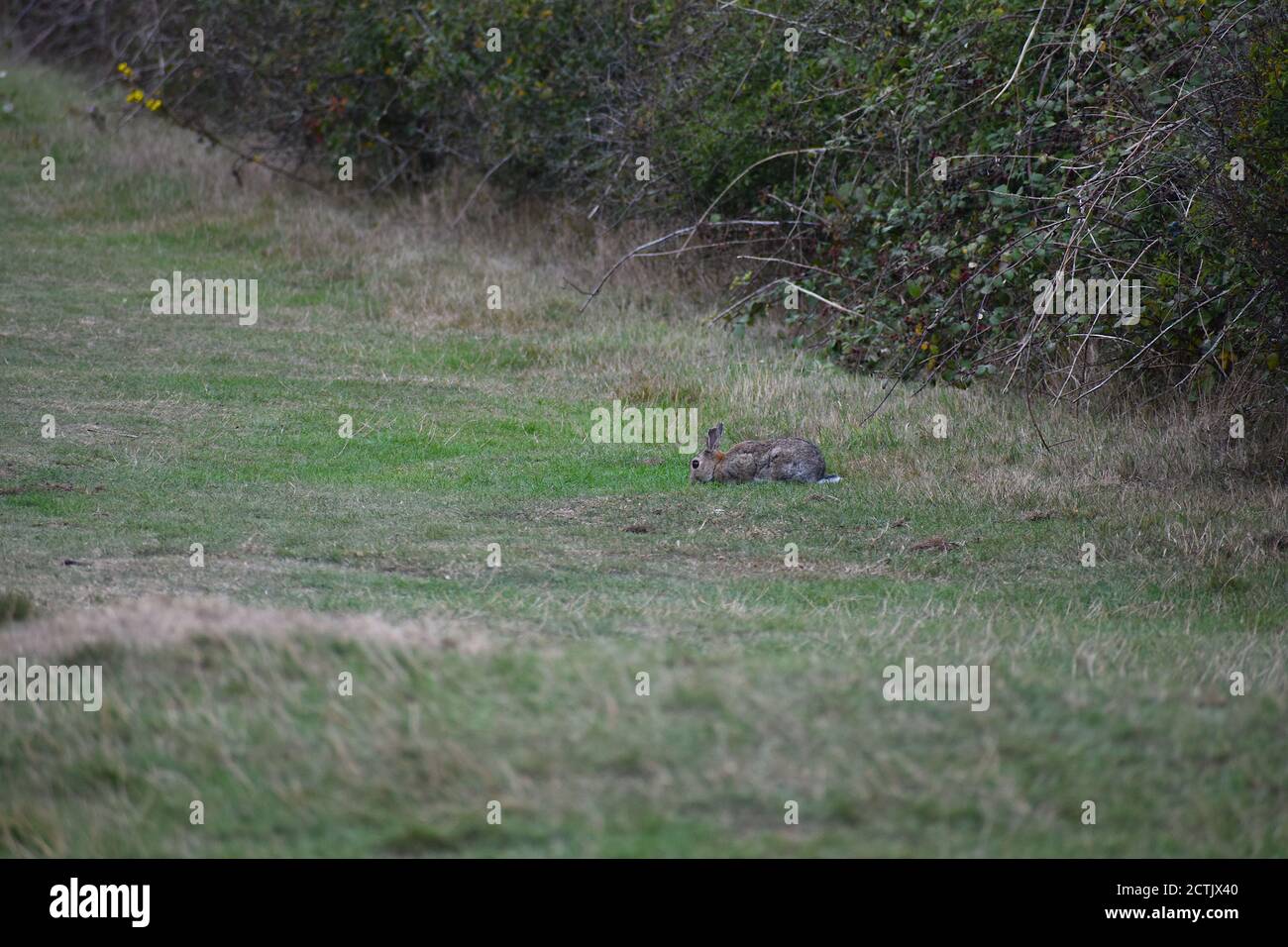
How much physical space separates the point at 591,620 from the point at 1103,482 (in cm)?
586

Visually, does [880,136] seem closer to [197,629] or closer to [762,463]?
[762,463]

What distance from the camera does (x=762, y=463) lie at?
40.0 ft

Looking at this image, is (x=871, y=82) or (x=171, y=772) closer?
(x=171, y=772)

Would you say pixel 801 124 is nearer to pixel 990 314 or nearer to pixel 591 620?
pixel 990 314

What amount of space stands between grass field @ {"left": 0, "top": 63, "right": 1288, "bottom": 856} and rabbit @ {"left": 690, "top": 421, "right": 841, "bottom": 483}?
9.9 inches

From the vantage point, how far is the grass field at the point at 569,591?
508 cm

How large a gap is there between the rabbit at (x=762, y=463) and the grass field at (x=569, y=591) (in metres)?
0.25

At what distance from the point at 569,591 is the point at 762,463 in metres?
3.75

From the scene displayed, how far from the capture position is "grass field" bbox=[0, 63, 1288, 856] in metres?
5.08

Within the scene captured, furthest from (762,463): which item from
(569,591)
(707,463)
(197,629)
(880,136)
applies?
(197,629)

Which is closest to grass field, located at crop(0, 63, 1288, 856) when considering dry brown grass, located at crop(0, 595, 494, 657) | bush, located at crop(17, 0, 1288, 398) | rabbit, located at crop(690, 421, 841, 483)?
dry brown grass, located at crop(0, 595, 494, 657)

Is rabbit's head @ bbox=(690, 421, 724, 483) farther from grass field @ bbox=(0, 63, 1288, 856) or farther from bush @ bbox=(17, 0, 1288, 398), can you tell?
bush @ bbox=(17, 0, 1288, 398)

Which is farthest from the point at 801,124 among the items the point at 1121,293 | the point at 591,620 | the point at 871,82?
the point at 591,620

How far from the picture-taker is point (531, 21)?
2220cm
